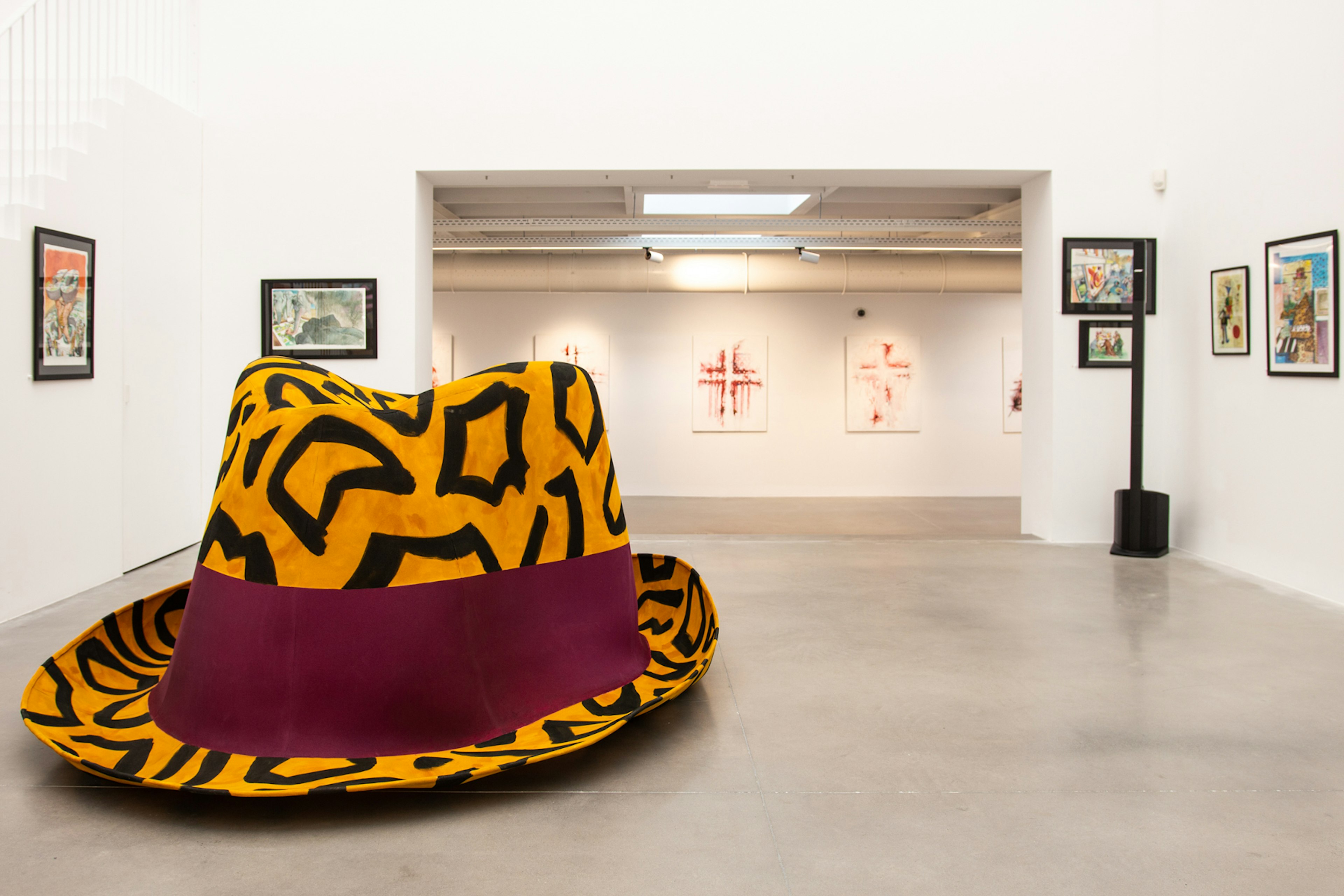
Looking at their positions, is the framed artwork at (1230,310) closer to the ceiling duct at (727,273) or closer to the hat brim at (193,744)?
the hat brim at (193,744)

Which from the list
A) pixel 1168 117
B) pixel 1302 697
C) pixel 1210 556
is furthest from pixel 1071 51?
pixel 1302 697

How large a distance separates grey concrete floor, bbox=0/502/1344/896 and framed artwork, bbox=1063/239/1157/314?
125 inches

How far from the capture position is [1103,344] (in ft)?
22.6

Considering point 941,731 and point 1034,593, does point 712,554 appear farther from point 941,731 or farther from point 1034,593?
point 941,731

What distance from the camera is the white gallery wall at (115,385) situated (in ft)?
15.2

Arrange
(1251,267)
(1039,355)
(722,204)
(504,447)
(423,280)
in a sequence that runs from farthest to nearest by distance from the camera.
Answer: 1. (722,204)
2. (1039,355)
3. (423,280)
4. (1251,267)
5. (504,447)

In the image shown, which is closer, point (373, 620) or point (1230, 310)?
point (373, 620)

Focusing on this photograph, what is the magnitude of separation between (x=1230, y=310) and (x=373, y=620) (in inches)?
229

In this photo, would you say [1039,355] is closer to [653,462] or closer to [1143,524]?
[1143,524]

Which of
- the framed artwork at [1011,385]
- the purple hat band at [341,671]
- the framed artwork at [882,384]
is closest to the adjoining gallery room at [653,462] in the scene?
the purple hat band at [341,671]

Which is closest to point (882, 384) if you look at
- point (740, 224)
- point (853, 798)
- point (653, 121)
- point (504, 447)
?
point (740, 224)

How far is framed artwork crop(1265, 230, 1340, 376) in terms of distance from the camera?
5.11 metres

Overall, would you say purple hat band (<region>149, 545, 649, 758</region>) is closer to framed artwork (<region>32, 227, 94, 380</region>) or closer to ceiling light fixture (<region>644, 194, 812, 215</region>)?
framed artwork (<region>32, 227, 94, 380</region>)

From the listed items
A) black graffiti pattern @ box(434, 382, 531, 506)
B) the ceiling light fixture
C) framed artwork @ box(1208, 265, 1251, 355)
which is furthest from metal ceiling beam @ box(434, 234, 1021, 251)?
black graffiti pattern @ box(434, 382, 531, 506)
